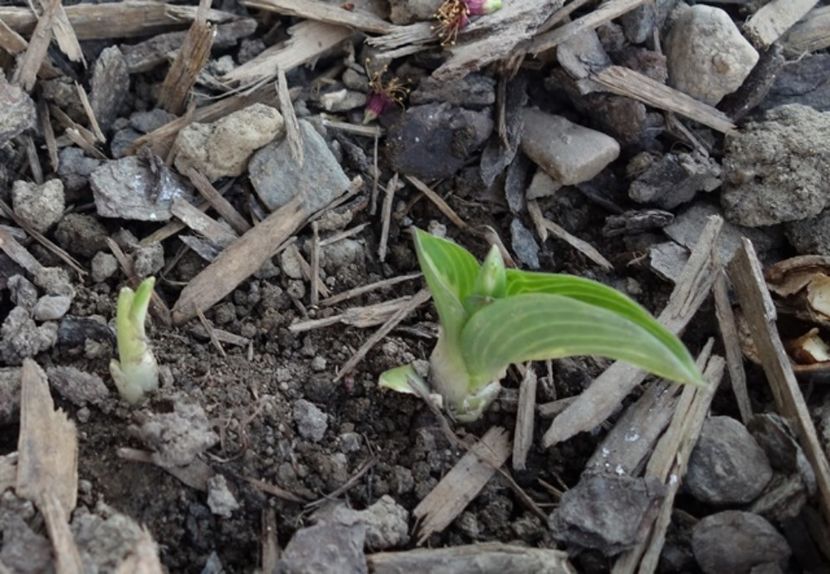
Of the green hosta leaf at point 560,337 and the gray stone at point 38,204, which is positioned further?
the gray stone at point 38,204

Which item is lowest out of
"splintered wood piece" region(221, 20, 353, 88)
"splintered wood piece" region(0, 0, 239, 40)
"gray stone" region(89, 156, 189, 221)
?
"gray stone" region(89, 156, 189, 221)

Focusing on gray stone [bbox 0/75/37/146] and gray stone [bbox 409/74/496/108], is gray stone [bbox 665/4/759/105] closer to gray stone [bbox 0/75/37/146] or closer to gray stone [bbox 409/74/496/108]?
gray stone [bbox 409/74/496/108]

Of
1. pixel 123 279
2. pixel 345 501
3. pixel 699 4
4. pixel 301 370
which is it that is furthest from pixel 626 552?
pixel 699 4

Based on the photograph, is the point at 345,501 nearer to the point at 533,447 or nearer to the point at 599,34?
the point at 533,447

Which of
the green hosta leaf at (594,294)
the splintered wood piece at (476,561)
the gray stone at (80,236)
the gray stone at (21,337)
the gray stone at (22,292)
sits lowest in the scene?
the splintered wood piece at (476,561)

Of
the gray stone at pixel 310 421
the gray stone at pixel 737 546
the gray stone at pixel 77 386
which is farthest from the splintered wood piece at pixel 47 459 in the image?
the gray stone at pixel 737 546

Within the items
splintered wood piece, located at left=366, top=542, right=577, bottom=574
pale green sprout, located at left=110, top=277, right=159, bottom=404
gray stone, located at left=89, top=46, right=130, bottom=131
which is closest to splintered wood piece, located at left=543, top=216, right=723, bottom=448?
splintered wood piece, located at left=366, top=542, right=577, bottom=574

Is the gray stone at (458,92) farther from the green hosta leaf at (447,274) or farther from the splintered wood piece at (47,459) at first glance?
the splintered wood piece at (47,459)
